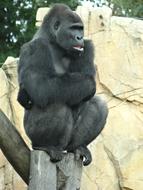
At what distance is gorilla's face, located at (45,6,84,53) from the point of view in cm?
566

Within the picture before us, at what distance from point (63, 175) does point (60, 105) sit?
59cm

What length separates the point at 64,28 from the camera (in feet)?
18.8

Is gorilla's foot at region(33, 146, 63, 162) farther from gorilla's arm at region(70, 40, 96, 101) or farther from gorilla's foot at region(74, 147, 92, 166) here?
gorilla's arm at region(70, 40, 96, 101)

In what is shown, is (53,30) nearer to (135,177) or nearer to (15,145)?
(15,145)

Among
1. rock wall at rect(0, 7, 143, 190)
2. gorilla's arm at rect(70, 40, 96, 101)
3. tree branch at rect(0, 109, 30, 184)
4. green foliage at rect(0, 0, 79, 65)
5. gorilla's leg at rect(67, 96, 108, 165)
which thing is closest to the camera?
tree branch at rect(0, 109, 30, 184)

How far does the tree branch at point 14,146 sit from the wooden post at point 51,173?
0.25ft

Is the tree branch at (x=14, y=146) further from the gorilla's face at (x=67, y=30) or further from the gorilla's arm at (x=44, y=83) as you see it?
the gorilla's face at (x=67, y=30)

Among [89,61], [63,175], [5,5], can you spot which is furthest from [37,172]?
[5,5]

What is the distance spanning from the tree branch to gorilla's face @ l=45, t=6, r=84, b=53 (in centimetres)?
88

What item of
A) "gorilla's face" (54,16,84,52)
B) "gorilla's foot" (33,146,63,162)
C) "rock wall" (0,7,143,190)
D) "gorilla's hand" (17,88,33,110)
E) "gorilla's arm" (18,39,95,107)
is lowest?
"rock wall" (0,7,143,190)

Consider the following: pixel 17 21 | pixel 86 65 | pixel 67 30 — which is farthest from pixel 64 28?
pixel 17 21

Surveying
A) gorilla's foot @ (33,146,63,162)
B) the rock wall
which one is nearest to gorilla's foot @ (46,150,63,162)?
gorilla's foot @ (33,146,63,162)

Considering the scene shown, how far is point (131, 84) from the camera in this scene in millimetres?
8938

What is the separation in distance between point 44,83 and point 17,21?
338 inches
